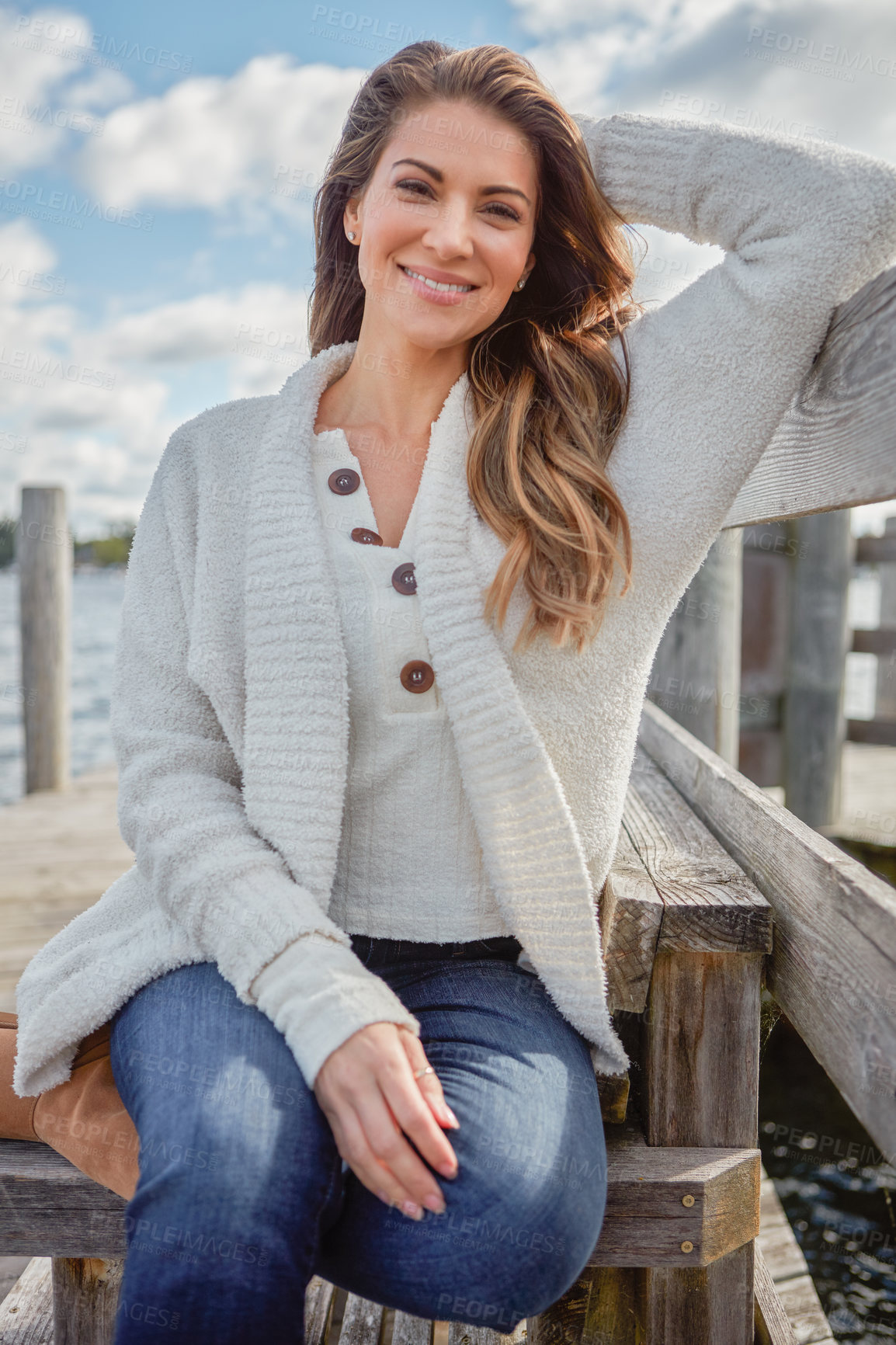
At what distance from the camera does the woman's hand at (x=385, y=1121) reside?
1.08 metres

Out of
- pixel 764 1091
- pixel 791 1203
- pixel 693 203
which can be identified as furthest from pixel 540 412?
pixel 764 1091

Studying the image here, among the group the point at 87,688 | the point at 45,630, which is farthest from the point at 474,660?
the point at 87,688

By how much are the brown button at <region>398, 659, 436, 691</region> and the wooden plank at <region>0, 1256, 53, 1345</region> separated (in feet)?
4.17

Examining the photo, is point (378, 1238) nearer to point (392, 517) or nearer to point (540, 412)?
point (392, 517)

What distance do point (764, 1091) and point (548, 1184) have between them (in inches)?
119

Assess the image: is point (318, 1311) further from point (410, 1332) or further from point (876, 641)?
point (876, 641)

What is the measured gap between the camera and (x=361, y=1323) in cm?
198

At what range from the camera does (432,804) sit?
4.60 ft

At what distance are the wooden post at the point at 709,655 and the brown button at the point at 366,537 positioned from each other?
1779mm

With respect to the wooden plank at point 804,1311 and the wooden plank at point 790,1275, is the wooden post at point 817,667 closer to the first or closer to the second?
the wooden plank at point 790,1275

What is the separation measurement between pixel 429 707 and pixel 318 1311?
1.44m

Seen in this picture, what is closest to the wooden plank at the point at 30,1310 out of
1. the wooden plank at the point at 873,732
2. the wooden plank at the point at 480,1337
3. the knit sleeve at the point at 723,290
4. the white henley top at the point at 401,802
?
the wooden plank at the point at 480,1337

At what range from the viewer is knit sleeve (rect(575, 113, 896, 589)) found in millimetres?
1196

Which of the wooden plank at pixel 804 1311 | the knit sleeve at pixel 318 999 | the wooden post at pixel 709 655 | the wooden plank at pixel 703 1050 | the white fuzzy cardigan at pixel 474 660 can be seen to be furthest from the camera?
the wooden post at pixel 709 655
